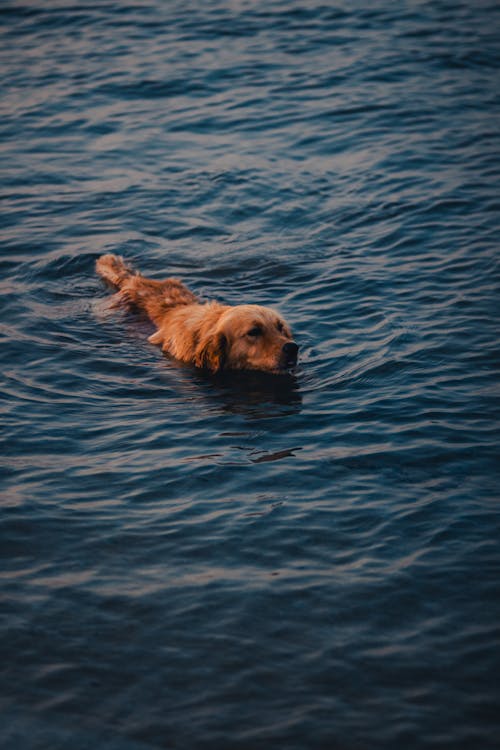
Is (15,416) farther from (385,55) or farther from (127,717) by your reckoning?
(385,55)

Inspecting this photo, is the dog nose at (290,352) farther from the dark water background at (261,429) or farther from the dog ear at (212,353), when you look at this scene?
the dog ear at (212,353)

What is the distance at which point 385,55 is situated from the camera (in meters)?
17.3

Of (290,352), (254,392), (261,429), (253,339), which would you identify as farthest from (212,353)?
(261,429)

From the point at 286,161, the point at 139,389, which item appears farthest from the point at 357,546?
the point at 286,161

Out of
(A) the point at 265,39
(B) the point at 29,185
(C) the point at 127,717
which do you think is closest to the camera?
(C) the point at 127,717

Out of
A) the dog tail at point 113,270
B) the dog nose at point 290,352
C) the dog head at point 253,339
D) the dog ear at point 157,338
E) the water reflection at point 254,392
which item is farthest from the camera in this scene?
the dog tail at point 113,270

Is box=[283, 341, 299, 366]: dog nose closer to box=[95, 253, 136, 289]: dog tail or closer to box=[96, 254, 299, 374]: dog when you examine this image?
box=[96, 254, 299, 374]: dog

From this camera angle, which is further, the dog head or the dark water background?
the dog head

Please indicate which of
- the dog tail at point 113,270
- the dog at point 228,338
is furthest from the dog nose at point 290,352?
the dog tail at point 113,270

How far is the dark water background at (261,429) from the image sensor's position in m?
4.29

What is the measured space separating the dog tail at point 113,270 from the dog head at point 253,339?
84.3 inches

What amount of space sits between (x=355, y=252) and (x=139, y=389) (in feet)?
12.4

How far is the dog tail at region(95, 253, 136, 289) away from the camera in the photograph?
32.5 feet

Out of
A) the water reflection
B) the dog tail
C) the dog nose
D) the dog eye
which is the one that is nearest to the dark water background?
the water reflection
